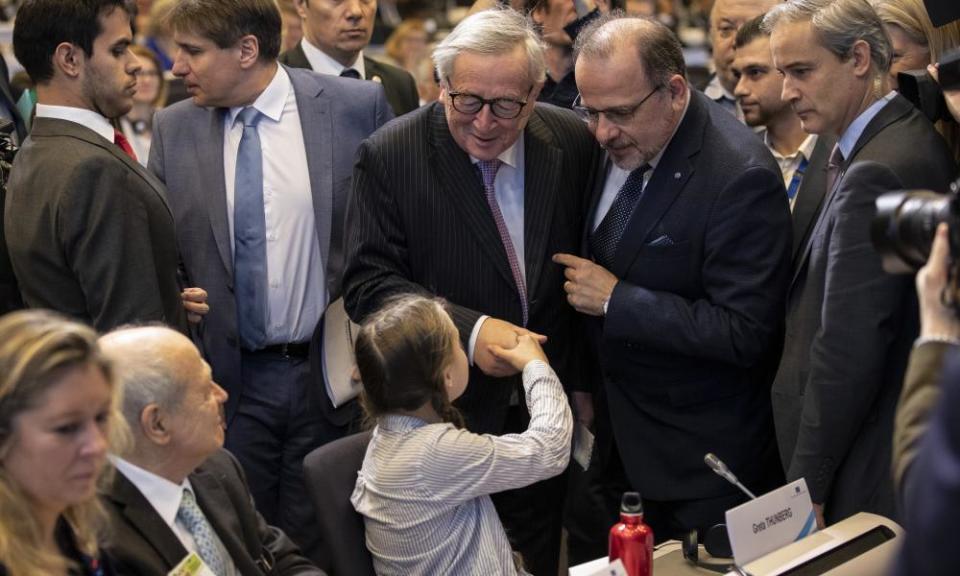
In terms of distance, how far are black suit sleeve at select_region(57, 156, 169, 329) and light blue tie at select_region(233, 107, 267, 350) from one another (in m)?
0.46

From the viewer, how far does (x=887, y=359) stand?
2.64 m

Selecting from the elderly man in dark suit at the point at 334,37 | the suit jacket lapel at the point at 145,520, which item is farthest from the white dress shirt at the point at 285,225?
the suit jacket lapel at the point at 145,520

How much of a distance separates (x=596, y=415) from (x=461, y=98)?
880 millimetres

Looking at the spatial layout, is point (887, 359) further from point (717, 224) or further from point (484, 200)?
point (484, 200)

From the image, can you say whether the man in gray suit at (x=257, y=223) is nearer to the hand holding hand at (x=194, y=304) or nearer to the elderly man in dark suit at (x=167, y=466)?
the hand holding hand at (x=194, y=304)

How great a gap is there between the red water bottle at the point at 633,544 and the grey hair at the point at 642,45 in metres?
1.10

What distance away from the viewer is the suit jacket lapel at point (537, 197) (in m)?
3.09

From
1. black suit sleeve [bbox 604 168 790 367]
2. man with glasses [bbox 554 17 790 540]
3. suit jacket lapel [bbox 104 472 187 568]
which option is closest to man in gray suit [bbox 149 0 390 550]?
man with glasses [bbox 554 17 790 540]

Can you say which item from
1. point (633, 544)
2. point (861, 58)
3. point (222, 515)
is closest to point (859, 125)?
point (861, 58)

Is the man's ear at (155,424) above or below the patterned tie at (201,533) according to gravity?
above

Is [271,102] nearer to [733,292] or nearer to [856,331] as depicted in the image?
[733,292]

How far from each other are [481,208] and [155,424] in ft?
3.49

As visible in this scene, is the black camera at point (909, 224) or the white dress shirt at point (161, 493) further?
the white dress shirt at point (161, 493)

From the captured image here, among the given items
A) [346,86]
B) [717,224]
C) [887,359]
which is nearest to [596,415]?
[717,224]
